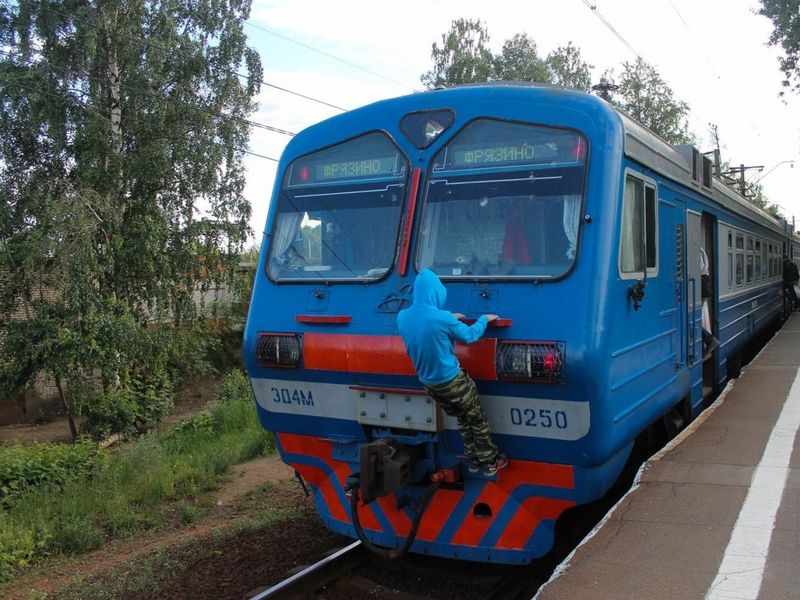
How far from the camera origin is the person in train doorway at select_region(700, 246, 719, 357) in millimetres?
7352

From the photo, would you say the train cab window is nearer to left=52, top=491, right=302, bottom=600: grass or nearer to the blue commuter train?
the blue commuter train

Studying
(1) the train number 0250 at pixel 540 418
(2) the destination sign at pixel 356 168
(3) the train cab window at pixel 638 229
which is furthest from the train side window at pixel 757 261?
(1) the train number 0250 at pixel 540 418

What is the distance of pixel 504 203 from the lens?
172 inches

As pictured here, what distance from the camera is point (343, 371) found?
446 cm

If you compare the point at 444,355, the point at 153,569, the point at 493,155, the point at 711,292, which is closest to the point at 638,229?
the point at 493,155

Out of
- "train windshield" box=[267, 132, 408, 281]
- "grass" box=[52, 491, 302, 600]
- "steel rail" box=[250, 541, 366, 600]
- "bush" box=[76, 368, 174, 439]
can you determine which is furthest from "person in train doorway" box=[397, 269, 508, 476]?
"bush" box=[76, 368, 174, 439]

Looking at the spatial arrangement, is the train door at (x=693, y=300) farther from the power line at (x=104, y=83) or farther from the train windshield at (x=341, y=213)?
the power line at (x=104, y=83)

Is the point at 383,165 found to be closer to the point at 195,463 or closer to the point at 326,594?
the point at 326,594

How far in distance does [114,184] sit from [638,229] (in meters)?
14.7

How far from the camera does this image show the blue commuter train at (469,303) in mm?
4008

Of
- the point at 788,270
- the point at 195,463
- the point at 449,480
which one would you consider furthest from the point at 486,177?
the point at 788,270

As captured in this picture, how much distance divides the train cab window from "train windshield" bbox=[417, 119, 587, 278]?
41cm

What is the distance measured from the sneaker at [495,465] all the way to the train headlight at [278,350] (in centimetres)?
138

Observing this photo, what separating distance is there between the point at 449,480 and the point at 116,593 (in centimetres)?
264
